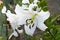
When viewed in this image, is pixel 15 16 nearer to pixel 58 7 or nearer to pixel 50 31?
pixel 50 31

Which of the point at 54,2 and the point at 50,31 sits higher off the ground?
the point at 50,31

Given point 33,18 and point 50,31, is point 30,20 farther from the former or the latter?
point 50,31

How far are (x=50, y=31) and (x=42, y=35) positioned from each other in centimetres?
4

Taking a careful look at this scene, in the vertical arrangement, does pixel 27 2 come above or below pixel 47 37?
above

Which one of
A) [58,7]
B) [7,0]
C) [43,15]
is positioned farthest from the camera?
[58,7]

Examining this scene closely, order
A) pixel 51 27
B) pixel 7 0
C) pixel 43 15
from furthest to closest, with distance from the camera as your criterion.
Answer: pixel 7 0, pixel 51 27, pixel 43 15

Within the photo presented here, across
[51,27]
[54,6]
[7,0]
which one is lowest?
[54,6]

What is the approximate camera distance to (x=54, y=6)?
2.55m

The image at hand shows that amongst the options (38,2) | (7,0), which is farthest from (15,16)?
(7,0)

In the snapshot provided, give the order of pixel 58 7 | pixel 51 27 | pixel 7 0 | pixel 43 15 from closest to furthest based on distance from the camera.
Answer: pixel 43 15
pixel 51 27
pixel 7 0
pixel 58 7

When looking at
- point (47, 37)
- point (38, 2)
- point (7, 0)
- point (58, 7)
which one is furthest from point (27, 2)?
point (58, 7)

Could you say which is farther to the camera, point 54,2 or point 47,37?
point 54,2

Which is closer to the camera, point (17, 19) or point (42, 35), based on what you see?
point (17, 19)

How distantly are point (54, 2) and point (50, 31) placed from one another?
1.75 meters
